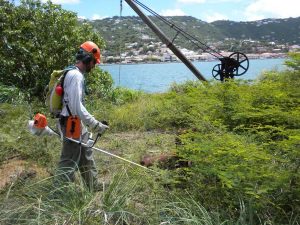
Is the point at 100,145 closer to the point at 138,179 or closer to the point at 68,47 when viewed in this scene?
the point at 138,179

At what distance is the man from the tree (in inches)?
300

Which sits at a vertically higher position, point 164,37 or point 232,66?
point 164,37

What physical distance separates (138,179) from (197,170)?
676 mm

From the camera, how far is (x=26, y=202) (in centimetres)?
458

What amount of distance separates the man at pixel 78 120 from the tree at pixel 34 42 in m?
7.61

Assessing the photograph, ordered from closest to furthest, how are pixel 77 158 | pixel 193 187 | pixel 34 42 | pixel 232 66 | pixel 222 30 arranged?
pixel 193 187, pixel 77 158, pixel 34 42, pixel 232 66, pixel 222 30

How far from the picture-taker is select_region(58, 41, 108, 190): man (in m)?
5.25

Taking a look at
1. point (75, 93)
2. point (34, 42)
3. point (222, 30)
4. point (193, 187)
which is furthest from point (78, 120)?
point (222, 30)

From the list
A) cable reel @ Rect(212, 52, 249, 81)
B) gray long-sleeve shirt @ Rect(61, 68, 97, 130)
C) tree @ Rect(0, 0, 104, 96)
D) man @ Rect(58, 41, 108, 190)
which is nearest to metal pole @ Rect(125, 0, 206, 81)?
cable reel @ Rect(212, 52, 249, 81)

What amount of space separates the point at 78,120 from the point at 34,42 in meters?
8.27

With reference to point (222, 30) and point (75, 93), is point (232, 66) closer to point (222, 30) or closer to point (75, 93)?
point (75, 93)

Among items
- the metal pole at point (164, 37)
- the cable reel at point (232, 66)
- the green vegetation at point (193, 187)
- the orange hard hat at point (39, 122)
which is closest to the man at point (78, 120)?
the orange hard hat at point (39, 122)

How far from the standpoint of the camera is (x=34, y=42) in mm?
13133

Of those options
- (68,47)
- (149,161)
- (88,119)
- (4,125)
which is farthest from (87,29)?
(88,119)
